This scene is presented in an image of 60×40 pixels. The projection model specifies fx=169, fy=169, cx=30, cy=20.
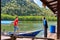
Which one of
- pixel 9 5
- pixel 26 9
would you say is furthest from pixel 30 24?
pixel 9 5

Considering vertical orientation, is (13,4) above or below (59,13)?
above

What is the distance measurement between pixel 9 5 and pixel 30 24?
17.0 feet

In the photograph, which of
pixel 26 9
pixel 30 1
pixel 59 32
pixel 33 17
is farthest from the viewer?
pixel 30 1

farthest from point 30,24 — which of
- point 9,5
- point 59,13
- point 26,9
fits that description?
point 59,13

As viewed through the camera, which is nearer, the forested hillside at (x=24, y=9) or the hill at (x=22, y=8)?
the forested hillside at (x=24, y=9)

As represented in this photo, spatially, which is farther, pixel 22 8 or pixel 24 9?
pixel 22 8

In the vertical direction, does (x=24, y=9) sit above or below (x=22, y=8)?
below

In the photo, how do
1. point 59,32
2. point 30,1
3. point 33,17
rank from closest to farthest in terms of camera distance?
point 59,32
point 33,17
point 30,1

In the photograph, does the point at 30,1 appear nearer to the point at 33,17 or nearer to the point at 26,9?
the point at 26,9

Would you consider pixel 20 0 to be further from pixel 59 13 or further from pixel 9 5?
pixel 59 13

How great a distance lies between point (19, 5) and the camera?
3153 cm

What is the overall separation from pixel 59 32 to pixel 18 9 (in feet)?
93.6

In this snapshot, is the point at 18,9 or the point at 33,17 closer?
the point at 33,17

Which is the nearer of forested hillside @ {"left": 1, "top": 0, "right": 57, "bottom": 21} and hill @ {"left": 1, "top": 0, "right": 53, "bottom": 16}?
forested hillside @ {"left": 1, "top": 0, "right": 57, "bottom": 21}
